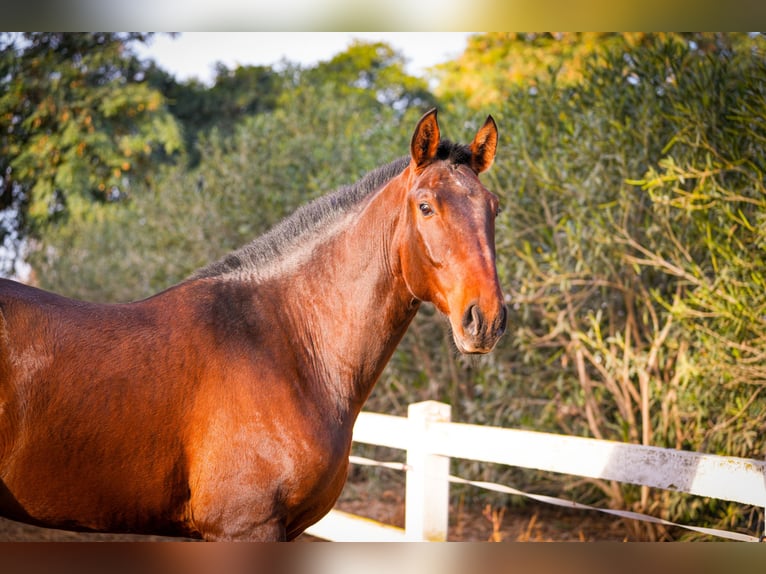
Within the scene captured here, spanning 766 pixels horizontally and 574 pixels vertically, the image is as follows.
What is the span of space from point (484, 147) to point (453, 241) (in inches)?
18.0

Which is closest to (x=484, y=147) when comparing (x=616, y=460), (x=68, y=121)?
(x=616, y=460)

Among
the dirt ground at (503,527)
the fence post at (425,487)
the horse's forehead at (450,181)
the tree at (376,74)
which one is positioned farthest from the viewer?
the tree at (376,74)

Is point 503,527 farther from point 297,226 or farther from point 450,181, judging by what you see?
point 450,181

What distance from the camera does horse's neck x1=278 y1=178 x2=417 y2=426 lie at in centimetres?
238

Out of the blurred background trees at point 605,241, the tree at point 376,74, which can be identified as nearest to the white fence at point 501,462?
the blurred background trees at point 605,241

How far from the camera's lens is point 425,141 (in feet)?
7.52

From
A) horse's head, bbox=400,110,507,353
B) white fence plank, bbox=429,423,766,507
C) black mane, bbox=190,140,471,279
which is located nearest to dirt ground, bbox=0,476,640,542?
white fence plank, bbox=429,423,766,507

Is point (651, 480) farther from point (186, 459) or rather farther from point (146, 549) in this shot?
point (146, 549)

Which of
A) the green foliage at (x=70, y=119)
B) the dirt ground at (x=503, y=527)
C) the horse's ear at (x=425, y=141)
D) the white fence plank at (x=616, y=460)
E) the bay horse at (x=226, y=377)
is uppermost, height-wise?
the green foliage at (x=70, y=119)

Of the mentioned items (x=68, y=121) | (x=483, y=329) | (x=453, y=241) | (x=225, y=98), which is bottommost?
(x=483, y=329)

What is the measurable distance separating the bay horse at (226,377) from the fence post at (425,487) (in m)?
1.46

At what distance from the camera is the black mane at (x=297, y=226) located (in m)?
2.47

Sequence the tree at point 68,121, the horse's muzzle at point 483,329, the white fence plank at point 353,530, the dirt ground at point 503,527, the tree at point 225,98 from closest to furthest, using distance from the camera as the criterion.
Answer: the horse's muzzle at point 483,329 → the white fence plank at point 353,530 → the dirt ground at point 503,527 → the tree at point 68,121 → the tree at point 225,98

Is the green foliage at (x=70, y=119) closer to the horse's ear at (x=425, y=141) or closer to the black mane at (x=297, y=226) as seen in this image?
the black mane at (x=297, y=226)
